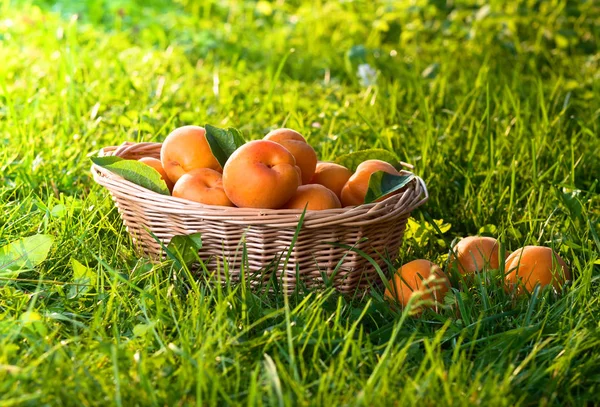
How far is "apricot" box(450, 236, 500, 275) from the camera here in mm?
2164

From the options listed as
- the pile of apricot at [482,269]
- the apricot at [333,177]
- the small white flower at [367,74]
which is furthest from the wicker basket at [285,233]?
the small white flower at [367,74]

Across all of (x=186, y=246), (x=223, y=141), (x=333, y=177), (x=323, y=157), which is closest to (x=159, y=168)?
(x=223, y=141)

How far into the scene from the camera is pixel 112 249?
2.29m

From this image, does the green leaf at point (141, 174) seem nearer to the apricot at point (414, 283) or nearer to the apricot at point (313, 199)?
the apricot at point (313, 199)

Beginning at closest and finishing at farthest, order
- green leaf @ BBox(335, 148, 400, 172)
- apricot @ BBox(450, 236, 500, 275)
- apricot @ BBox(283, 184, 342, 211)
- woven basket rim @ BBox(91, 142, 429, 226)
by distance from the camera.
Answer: woven basket rim @ BBox(91, 142, 429, 226), apricot @ BBox(283, 184, 342, 211), apricot @ BBox(450, 236, 500, 275), green leaf @ BBox(335, 148, 400, 172)

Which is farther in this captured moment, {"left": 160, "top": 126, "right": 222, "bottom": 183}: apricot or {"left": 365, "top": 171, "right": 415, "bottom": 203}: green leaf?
{"left": 160, "top": 126, "right": 222, "bottom": 183}: apricot

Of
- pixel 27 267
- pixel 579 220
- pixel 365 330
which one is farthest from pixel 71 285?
pixel 579 220

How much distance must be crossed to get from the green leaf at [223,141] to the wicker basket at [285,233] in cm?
27

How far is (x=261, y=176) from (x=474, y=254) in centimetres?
64

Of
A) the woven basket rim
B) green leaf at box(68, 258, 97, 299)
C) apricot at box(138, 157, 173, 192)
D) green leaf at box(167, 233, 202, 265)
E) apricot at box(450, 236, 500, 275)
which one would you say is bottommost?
apricot at box(450, 236, 500, 275)

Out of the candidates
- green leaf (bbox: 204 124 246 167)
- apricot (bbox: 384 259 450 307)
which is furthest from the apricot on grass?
green leaf (bbox: 204 124 246 167)

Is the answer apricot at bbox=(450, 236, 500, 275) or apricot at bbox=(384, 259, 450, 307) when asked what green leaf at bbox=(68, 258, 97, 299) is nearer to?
apricot at bbox=(384, 259, 450, 307)

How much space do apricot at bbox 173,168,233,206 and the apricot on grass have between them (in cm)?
49

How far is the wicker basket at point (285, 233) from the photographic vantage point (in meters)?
1.95
